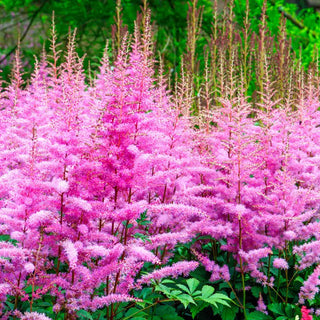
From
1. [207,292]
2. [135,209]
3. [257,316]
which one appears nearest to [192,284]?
[207,292]

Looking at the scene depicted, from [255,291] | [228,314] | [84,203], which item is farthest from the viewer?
[255,291]

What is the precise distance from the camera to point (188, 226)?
303cm

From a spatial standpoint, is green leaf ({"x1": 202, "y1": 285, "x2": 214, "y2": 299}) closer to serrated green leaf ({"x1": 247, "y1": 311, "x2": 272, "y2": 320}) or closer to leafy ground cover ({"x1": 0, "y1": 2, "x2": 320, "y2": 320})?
leafy ground cover ({"x1": 0, "y1": 2, "x2": 320, "y2": 320})

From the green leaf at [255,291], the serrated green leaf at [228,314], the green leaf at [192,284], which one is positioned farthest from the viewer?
the green leaf at [255,291]

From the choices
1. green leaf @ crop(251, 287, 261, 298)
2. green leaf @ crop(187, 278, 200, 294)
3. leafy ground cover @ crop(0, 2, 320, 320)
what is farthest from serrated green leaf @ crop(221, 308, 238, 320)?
green leaf @ crop(187, 278, 200, 294)

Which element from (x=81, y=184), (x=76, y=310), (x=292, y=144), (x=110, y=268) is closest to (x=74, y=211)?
(x=81, y=184)

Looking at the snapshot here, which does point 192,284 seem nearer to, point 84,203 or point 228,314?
point 228,314

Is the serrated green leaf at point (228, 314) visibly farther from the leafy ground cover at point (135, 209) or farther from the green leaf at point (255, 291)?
the green leaf at point (255, 291)

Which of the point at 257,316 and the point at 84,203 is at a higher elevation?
the point at 84,203

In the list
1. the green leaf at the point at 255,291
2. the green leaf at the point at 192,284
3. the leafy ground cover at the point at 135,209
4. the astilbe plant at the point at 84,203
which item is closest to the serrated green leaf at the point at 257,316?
the leafy ground cover at the point at 135,209

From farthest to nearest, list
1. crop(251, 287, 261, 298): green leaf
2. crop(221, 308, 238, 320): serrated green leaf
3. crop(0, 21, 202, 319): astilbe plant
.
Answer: crop(251, 287, 261, 298): green leaf
crop(221, 308, 238, 320): serrated green leaf
crop(0, 21, 202, 319): astilbe plant

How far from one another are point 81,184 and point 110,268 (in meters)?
0.45

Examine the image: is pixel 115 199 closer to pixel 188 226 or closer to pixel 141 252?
pixel 141 252

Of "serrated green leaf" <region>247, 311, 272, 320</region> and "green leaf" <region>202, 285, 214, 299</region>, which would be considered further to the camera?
"serrated green leaf" <region>247, 311, 272, 320</region>
